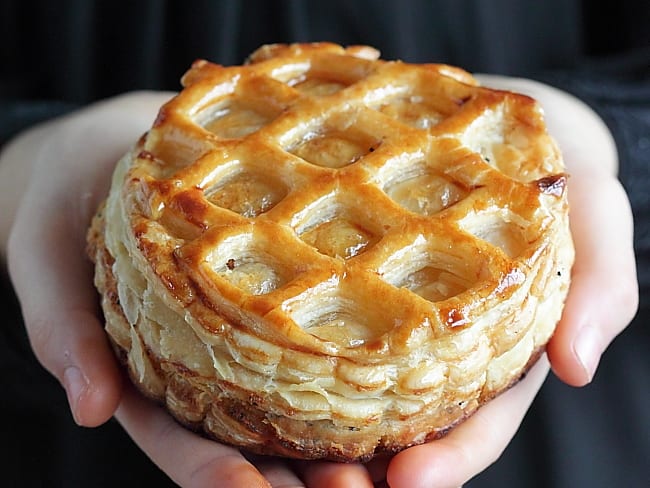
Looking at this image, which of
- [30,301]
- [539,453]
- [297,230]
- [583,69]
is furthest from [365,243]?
[583,69]

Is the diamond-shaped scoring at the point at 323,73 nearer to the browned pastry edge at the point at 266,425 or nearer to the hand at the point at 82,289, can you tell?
the hand at the point at 82,289

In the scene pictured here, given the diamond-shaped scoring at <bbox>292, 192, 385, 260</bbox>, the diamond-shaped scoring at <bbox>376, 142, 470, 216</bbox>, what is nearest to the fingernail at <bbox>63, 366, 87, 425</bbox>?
the diamond-shaped scoring at <bbox>292, 192, 385, 260</bbox>

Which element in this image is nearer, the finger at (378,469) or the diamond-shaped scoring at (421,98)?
the finger at (378,469)

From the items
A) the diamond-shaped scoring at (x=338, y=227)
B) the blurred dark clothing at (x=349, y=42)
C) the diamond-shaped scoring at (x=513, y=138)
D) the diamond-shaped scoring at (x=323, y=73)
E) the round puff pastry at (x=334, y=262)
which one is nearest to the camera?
the round puff pastry at (x=334, y=262)

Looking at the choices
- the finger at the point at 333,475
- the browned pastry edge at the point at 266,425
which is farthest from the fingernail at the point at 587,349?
the finger at the point at 333,475

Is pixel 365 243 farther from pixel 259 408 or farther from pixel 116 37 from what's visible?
pixel 116 37

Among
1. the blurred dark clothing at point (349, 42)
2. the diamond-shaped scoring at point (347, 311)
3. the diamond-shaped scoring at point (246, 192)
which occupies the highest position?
the diamond-shaped scoring at point (246, 192)

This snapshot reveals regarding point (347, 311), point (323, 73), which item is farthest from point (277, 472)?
point (323, 73)

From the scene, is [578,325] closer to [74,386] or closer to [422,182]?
[422,182]
